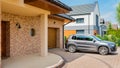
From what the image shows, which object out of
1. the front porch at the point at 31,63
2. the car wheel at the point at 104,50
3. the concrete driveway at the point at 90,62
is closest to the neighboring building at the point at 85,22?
the car wheel at the point at 104,50

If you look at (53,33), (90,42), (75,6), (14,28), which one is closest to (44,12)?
(14,28)

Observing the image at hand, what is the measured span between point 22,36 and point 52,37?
6.30m

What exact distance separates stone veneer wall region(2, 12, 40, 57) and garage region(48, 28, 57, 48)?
3.76 m

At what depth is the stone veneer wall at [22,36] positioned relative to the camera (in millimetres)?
10469

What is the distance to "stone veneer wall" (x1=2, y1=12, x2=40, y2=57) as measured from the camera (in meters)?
10.5

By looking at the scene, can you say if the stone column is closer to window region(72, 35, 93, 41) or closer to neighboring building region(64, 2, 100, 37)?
window region(72, 35, 93, 41)

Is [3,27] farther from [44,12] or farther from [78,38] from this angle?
[78,38]

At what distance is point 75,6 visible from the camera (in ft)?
121

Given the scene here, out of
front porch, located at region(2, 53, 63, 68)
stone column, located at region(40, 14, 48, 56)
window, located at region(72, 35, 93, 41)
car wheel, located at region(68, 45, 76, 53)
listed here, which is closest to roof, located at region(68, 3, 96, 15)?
window, located at region(72, 35, 93, 41)

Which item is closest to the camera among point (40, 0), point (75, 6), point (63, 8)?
point (40, 0)

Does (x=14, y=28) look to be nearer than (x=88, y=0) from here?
Yes

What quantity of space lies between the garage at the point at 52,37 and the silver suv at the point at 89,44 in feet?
6.82

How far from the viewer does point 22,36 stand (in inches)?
447

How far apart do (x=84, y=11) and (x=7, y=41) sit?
2478cm
